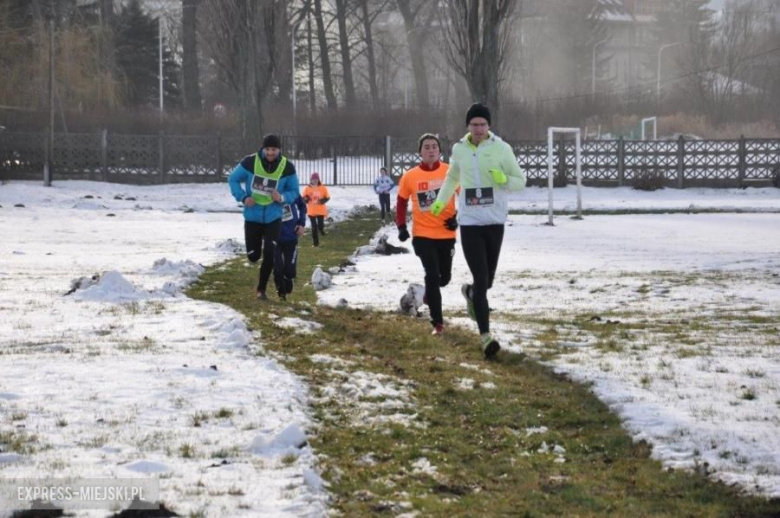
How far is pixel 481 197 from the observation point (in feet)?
32.7

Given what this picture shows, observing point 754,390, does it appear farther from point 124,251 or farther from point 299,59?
point 299,59

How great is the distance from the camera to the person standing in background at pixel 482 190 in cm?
991

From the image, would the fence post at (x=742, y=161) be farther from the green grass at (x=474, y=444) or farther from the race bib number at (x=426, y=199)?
the green grass at (x=474, y=444)

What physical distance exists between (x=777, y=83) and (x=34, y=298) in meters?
80.6

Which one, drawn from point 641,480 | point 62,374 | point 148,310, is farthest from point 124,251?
point 641,480

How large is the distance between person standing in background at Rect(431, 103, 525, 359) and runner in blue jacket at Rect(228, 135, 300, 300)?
3.49 m

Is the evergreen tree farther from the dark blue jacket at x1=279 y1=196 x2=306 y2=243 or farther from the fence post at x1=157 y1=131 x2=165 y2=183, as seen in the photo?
the dark blue jacket at x1=279 y1=196 x2=306 y2=243

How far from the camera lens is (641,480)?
19.4 ft

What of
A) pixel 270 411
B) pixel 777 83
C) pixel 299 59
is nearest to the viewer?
pixel 270 411

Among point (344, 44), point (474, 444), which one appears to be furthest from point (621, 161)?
point (474, 444)

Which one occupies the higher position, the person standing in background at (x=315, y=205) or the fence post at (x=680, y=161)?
the fence post at (x=680, y=161)

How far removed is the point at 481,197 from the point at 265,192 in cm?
376

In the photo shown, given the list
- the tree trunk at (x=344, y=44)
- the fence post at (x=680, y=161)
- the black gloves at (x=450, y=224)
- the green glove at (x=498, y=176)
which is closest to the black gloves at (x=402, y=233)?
the black gloves at (x=450, y=224)

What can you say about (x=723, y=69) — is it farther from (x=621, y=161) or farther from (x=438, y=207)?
(x=438, y=207)
